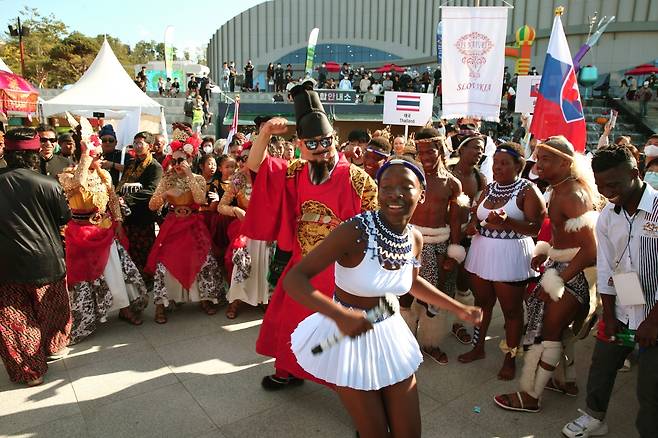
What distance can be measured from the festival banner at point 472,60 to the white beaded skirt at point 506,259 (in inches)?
137

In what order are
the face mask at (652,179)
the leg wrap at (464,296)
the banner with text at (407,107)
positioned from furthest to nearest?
the banner with text at (407,107), the face mask at (652,179), the leg wrap at (464,296)

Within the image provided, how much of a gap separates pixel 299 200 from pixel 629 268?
82.3 inches

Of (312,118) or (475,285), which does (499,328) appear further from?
(312,118)

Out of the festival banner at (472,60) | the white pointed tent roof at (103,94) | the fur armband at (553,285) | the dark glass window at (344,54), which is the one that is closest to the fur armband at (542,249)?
the fur armband at (553,285)

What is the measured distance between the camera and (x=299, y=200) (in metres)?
3.41

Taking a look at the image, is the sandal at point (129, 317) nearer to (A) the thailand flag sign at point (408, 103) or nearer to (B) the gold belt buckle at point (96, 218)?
(B) the gold belt buckle at point (96, 218)

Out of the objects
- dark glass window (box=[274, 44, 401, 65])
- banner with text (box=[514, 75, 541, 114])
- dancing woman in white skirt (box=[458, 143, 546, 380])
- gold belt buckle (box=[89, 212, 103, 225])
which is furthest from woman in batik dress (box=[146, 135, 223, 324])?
dark glass window (box=[274, 44, 401, 65])

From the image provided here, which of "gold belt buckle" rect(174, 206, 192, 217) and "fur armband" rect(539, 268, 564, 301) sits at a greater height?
"gold belt buckle" rect(174, 206, 192, 217)

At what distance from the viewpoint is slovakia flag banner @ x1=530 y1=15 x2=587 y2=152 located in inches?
228

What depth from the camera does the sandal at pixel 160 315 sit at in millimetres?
4875

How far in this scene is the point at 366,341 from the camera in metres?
2.14

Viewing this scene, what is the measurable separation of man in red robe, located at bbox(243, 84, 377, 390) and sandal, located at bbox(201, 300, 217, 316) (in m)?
1.70

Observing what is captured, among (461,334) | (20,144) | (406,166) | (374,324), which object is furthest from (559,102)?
(20,144)

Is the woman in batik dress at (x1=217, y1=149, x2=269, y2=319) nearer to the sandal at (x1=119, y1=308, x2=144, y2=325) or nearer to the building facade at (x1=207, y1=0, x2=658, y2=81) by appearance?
the sandal at (x1=119, y1=308, x2=144, y2=325)
